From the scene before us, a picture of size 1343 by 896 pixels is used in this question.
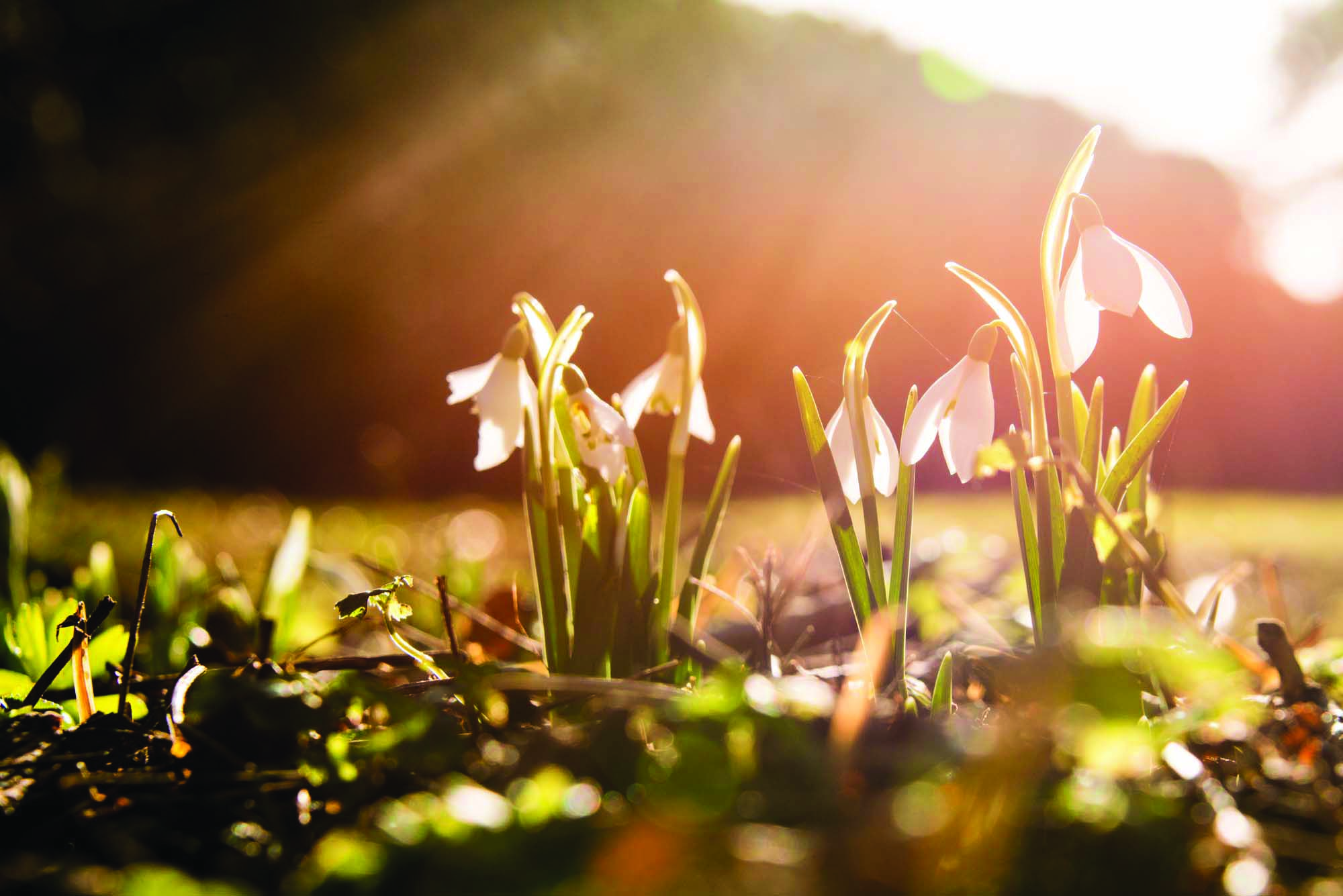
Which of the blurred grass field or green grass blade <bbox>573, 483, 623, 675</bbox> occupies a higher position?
green grass blade <bbox>573, 483, 623, 675</bbox>

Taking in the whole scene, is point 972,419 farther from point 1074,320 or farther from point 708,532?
point 708,532

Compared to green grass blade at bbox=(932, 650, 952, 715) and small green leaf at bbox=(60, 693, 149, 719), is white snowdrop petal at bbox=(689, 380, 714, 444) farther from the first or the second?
small green leaf at bbox=(60, 693, 149, 719)

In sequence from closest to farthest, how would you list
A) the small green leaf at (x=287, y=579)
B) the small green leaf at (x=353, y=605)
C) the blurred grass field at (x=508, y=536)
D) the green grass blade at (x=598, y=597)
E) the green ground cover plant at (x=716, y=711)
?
the green ground cover plant at (x=716, y=711)
the small green leaf at (x=353, y=605)
the green grass blade at (x=598, y=597)
the small green leaf at (x=287, y=579)
the blurred grass field at (x=508, y=536)

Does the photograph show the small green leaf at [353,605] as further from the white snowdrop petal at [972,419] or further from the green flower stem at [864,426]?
the white snowdrop petal at [972,419]

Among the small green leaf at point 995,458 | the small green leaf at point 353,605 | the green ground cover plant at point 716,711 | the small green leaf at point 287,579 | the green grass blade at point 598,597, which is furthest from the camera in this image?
the small green leaf at point 287,579

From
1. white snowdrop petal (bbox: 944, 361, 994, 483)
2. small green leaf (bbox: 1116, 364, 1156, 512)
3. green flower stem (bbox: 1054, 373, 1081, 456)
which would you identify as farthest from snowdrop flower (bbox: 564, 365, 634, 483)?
small green leaf (bbox: 1116, 364, 1156, 512)

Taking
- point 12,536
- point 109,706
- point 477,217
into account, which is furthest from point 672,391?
point 477,217

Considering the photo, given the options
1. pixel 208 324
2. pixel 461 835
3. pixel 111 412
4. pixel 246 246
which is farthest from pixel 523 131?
pixel 461 835

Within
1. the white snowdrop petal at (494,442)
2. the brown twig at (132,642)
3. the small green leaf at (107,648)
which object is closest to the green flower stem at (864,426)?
the white snowdrop petal at (494,442)

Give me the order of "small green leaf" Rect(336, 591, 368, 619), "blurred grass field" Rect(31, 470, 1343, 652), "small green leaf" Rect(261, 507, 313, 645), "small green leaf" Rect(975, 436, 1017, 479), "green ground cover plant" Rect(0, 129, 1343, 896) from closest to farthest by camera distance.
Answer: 1. "green ground cover plant" Rect(0, 129, 1343, 896)
2. "small green leaf" Rect(975, 436, 1017, 479)
3. "small green leaf" Rect(336, 591, 368, 619)
4. "small green leaf" Rect(261, 507, 313, 645)
5. "blurred grass field" Rect(31, 470, 1343, 652)
